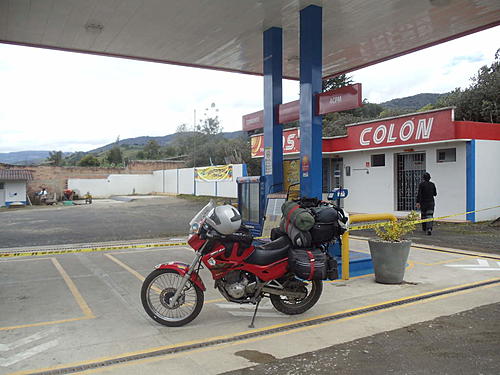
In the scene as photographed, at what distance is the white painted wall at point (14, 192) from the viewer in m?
32.7

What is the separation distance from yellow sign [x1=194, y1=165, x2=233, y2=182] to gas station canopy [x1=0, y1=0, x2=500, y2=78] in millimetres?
16122

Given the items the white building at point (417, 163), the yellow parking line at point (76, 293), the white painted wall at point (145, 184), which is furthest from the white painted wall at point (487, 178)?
the white painted wall at point (145, 184)

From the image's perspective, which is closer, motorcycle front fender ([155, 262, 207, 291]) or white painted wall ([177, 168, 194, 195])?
motorcycle front fender ([155, 262, 207, 291])

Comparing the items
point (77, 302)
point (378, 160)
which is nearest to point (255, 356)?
point (77, 302)

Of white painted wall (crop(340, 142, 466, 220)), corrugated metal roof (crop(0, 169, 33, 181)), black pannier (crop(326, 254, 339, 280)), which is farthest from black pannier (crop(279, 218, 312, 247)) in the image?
corrugated metal roof (crop(0, 169, 33, 181))

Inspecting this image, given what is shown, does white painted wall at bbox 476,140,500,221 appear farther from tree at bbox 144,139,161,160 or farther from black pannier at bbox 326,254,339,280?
tree at bbox 144,139,161,160

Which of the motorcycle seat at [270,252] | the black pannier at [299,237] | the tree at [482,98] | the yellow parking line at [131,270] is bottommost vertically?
the yellow parking line at [131,270]

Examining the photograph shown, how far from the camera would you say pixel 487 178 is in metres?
16.4

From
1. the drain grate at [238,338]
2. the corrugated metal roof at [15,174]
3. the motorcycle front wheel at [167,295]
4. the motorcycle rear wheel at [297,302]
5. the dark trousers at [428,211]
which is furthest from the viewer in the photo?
the corrugated metal roof at [15,174]

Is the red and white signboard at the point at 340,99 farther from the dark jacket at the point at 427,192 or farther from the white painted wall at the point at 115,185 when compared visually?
the white painted wall at the point at 115,185

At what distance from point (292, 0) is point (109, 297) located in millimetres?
6445

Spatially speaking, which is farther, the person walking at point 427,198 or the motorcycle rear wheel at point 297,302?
the person walking at point 427,198

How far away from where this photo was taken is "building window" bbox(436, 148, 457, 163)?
16578 millimetres

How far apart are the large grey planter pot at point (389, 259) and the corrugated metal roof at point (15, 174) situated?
32.5 metres
